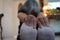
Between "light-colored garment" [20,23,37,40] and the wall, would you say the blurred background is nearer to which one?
the wall

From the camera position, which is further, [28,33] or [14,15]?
[14,15]

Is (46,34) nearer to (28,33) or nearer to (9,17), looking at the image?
(28,33)

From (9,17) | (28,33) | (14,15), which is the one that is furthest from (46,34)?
(9,17)

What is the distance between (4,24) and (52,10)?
1.29m

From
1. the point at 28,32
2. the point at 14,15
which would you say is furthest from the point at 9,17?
the point at 28,32

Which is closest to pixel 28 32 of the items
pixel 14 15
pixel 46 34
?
pixel 46 34

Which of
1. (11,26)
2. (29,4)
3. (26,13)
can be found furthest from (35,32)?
(11,26)

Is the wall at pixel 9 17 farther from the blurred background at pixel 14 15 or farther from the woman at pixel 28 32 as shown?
the woman at pixel 28 32

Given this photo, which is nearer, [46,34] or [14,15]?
[46,34]

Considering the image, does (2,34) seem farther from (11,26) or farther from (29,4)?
(29,4)

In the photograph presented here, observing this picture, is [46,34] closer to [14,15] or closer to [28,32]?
[28,32]

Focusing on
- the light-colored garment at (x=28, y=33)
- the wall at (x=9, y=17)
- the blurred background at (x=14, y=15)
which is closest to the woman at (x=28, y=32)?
the light-colored garment at (x=28, y=33)

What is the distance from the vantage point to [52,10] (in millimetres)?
3092

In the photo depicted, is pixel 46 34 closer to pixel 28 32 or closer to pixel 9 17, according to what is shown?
pixel 28 32
